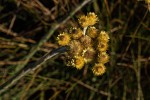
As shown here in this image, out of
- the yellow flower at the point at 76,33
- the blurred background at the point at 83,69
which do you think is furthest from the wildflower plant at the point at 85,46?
the blurred background at the point at 83,69

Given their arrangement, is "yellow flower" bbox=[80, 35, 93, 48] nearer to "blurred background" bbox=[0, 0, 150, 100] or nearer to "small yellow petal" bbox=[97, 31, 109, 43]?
"small yellow petal" bbox=[97, 31, 109, 43]

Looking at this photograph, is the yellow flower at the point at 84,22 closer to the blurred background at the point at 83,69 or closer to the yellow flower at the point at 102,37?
the yellow flower at the point at 102,37

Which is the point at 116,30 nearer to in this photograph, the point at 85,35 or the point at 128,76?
the point at 128,76

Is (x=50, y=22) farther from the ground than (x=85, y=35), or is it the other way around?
(x=50, y=22)

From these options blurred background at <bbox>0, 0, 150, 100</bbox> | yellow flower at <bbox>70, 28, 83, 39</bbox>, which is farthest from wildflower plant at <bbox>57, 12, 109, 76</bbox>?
blurred background at <bbox>0, 0, 150, 100</bbox>

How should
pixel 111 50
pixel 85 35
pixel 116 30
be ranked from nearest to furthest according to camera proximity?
pixel 85 35 → pixel 111 50 → pixel 116 30

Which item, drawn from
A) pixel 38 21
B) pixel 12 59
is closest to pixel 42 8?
pixel 38 21

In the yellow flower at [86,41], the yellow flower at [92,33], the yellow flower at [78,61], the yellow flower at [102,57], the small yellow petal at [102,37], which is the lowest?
the yellow flower at [78,61]

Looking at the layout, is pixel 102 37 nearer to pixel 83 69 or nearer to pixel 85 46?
pixel 85 46

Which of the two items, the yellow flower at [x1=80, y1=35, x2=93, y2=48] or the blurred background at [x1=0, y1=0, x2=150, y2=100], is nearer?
the yellow flower at [x1=80, y1=35, x2=93, y2=48]
